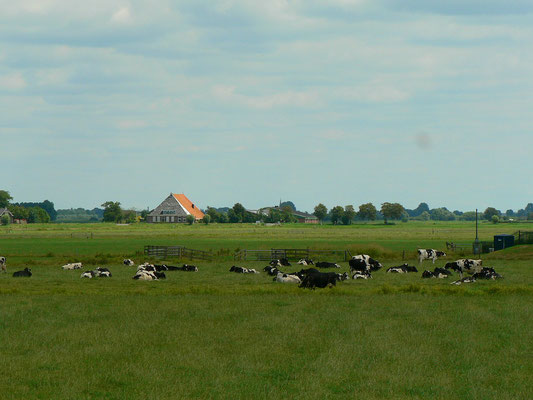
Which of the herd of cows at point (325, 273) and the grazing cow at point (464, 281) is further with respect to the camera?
the grazing cow at point (464, 281)

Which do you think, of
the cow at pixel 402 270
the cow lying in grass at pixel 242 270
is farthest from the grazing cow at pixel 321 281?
the cow at pixel 402 270

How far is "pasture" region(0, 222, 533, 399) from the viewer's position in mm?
12938

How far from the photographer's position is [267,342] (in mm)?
17281

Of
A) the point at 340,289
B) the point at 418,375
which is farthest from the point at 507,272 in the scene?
the point at 418,375

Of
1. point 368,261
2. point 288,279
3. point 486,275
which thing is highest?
point 368,261

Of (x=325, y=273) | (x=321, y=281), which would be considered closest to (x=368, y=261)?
(x=325, y=273)

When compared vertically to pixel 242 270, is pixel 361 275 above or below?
above

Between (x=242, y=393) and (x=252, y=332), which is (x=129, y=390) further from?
(x=252, y=332)

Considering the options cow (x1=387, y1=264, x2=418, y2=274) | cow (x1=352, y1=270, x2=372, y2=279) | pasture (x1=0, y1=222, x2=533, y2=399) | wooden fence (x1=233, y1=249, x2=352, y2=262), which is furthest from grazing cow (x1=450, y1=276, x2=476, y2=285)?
wooden fence (x1=233, y1=249, x2=352, y2=262)

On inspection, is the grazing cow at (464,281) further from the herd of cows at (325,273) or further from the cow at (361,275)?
the cow at (361,275)

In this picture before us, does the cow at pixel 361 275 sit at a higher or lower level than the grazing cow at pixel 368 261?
lower

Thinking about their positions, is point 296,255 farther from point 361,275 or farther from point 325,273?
point 325,273

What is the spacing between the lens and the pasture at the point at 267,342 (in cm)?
1294

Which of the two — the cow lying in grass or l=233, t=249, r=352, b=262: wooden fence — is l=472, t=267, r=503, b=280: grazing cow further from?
l=233, t=249, r=352, b=262: wooden fence
